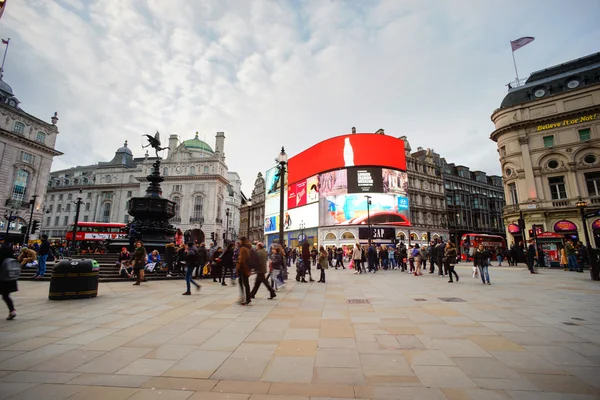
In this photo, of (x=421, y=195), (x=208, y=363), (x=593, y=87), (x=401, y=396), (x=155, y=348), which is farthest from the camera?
(x=421, y=195)

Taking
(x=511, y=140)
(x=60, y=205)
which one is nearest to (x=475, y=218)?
(x=511, y=140)

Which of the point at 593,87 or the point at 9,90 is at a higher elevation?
the point at 9,90

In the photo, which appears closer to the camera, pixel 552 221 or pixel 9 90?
pixel 552 221

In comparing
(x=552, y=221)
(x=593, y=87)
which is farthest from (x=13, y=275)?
(x=593, y=87)

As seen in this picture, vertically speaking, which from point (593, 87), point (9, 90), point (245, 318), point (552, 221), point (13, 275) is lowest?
point (245, 318)

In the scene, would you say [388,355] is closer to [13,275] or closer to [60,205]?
[13,275]

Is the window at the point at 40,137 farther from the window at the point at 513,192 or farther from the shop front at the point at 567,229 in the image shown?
the shop front at the point at 567,229

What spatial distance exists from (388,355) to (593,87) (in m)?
41.0

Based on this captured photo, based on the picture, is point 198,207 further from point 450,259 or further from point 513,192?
point 513,192

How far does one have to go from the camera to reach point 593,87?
96.3 ft

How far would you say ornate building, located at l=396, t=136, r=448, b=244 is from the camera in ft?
165

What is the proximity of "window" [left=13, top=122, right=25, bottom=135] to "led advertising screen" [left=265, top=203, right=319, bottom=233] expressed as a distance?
139 feet

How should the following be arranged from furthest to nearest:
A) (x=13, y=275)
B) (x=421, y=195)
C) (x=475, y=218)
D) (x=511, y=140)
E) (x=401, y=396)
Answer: (x=475, y=218) < (x=421, y=195) < (x=511, y=140) < (x=13, y=275) < (x=401, y=396)

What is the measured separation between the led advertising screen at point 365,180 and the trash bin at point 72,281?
1613 inches
